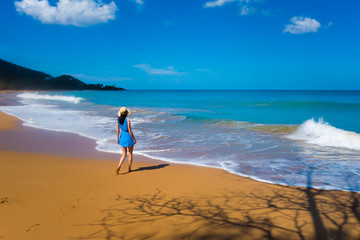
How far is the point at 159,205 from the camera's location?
13.9 ft

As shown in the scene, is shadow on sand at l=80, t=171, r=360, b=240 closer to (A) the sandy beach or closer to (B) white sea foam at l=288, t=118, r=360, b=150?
(A) the sandy beach

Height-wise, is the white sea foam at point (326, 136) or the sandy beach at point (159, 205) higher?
the white sea foam at point (326, 136)

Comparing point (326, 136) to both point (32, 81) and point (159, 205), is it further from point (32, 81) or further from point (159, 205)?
point (32, 81)

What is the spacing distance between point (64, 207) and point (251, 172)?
4.10 metres

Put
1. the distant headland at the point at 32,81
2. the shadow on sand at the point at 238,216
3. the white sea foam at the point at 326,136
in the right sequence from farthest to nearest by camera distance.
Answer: the distant headland at the point at 32,81 < the white sea foam at the point at 326,136 < the shadow on sand at the point at 238,216

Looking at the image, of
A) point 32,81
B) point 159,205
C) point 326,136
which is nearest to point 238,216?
point 159,205

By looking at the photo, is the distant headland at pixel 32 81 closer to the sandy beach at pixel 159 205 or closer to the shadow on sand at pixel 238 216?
the sandy beach at pixel 159 205

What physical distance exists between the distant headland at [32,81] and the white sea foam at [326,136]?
117 m

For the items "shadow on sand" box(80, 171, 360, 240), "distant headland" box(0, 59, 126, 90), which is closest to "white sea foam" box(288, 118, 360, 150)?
"shadow on sand" box(80, 171, 360, 240)

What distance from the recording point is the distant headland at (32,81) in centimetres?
11838

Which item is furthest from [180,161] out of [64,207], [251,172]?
[64,207]

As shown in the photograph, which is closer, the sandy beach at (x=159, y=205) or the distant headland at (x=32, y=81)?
the sandy beach at (x=159, y=205)

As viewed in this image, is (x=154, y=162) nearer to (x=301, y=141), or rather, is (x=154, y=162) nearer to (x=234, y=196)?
(x=234, y=196)

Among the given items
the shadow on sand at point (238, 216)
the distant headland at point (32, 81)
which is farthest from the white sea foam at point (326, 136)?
the distant headland at point (32, 81)
